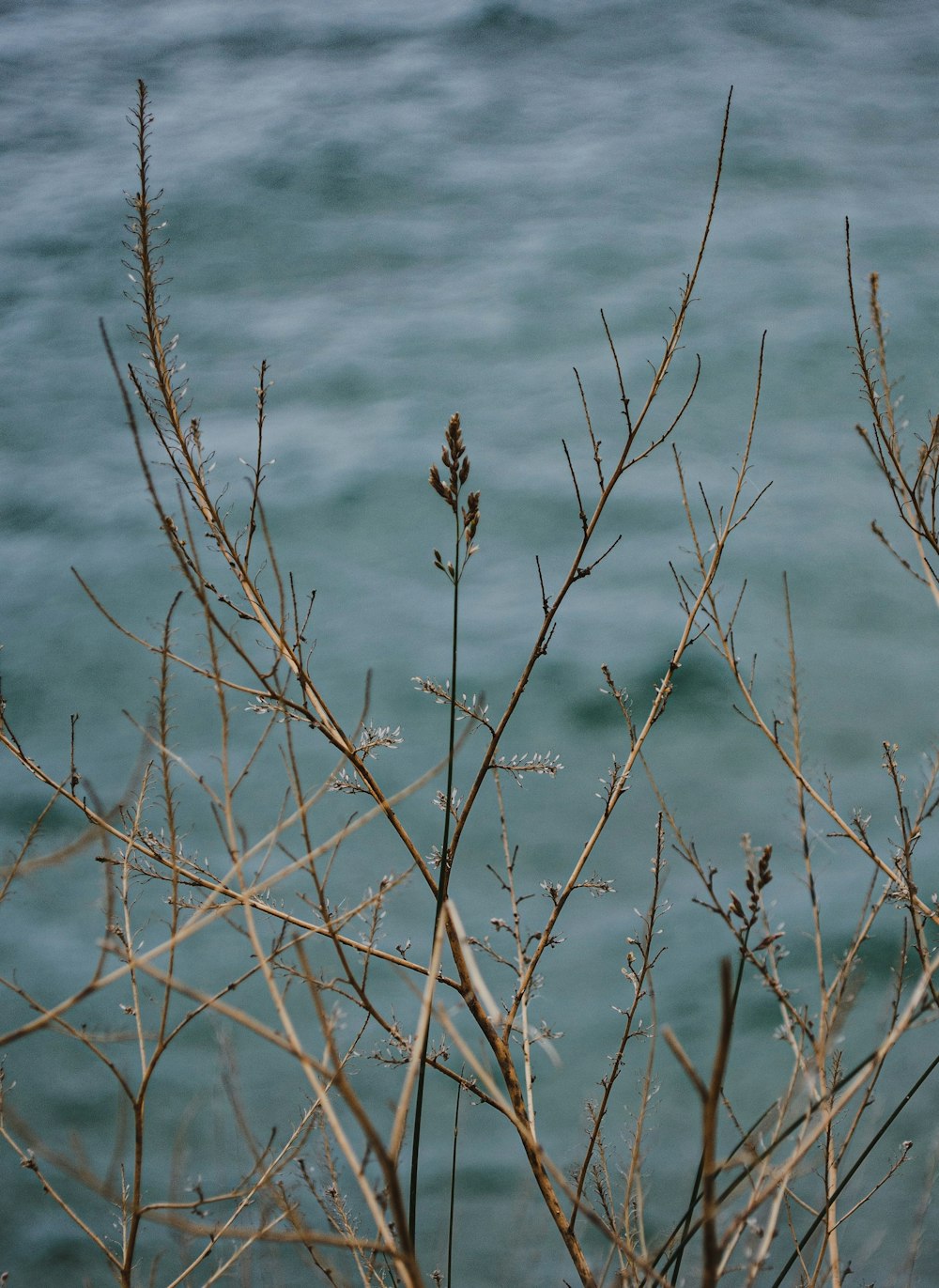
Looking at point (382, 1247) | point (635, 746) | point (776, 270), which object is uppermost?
point (382, 1247)

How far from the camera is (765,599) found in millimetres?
5695

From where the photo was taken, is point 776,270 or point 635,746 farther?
point 776,270

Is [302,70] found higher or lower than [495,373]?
higher

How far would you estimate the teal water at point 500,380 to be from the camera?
4.41m

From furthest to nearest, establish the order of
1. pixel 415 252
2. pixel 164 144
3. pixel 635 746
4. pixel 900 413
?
pixel 164 144, pixel 415 252, pixel 900 413, pixel 635 746

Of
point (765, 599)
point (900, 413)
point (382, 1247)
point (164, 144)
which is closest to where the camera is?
point (382, 1247)

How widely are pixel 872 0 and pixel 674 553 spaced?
6991mm

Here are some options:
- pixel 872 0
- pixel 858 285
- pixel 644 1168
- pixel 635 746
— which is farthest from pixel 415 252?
pixel 635 746

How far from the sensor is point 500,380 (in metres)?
7.07

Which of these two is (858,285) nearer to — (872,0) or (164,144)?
(872,0)

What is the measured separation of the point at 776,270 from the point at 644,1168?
19.5 ft

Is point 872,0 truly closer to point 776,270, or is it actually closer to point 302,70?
point 776,270

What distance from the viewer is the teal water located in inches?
173

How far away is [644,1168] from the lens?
3.44m
